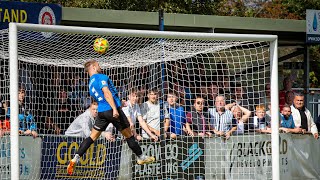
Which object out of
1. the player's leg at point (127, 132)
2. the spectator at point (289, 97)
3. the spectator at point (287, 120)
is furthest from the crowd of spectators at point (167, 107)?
the spectator at point (289, 97)

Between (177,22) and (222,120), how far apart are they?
13.7 ft

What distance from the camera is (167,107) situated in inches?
504

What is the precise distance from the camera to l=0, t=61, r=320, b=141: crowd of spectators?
1275 centimetres

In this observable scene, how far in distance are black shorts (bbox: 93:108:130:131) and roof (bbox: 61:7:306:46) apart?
3.86 metres

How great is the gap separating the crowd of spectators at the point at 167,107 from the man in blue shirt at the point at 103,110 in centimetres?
96

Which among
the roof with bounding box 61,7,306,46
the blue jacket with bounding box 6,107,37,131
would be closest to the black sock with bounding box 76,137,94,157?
the blue jacket with bounding box 6,107,37,131

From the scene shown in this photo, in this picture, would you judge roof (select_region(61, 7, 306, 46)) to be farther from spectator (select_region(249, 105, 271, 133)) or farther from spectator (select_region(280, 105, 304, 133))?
spectator (select_region(249, 105, 271, 133))

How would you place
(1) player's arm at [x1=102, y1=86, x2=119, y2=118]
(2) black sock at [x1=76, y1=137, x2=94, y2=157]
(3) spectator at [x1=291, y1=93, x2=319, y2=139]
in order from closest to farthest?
1. (1) player's arm at [x1=102, y1=86, x2=119, y2=118]
2. (2) black sock at [x1=76, y1=137, x2=94, y2=157]
3. (3) spectator at [x1=291, y1=93, x2=319, y2=139]

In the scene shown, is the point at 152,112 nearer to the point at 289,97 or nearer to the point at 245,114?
the point at 245,114

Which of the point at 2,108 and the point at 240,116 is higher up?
the point at 2,108

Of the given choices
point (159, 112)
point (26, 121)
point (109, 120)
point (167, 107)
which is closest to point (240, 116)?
point (167, 107)

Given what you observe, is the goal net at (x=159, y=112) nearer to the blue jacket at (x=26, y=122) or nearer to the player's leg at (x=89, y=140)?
the blue jacket at (x=26, y=122)

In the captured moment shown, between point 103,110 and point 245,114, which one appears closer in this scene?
point 103,110

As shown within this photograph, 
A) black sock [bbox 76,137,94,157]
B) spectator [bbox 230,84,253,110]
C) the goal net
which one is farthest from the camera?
spectator [bbox 230,84,253,110]
